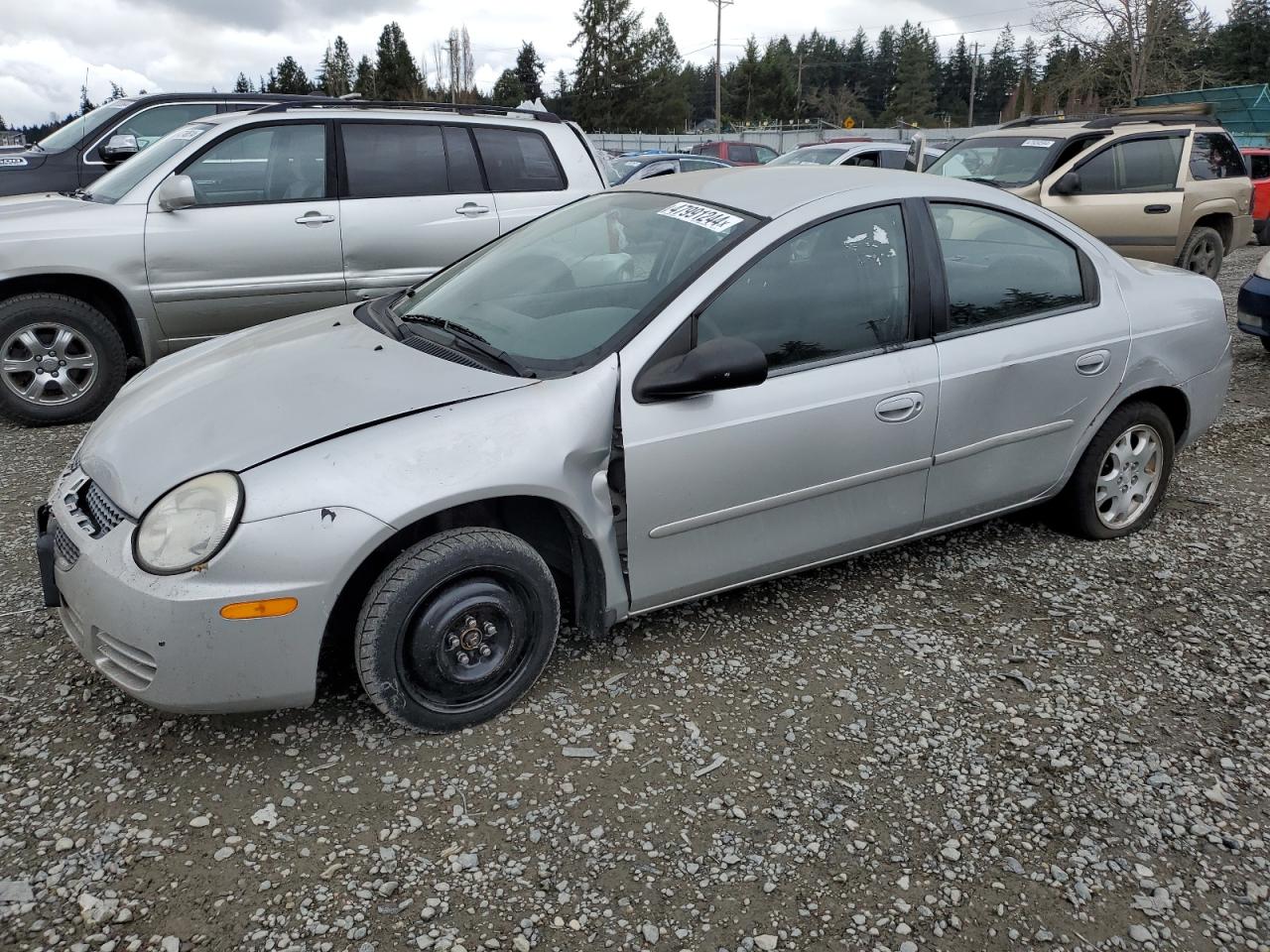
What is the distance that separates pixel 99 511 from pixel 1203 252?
34.6ft

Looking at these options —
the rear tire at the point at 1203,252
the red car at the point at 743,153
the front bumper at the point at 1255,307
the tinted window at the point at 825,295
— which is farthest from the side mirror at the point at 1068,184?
the red car at the point at 743,153

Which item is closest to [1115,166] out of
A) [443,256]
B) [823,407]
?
[443,256]

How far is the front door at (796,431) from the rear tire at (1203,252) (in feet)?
26.0

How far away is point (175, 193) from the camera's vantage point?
5.47 meters

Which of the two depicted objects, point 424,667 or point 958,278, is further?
point 958,278

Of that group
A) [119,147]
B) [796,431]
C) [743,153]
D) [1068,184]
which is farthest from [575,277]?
[743,153]

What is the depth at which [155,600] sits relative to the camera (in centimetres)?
241

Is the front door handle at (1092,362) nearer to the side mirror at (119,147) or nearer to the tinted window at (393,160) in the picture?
the tinted window at (393,160)

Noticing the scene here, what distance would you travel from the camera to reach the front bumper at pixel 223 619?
2.41 meters

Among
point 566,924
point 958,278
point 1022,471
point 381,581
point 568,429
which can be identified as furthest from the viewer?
point 1022,471

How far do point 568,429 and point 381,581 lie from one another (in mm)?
660

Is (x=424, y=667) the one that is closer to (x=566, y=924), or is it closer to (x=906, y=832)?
(x=566, y=924)

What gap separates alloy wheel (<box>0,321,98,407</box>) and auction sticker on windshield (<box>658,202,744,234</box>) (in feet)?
12.6

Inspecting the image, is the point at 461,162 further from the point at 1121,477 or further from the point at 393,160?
the point at 1121,477
